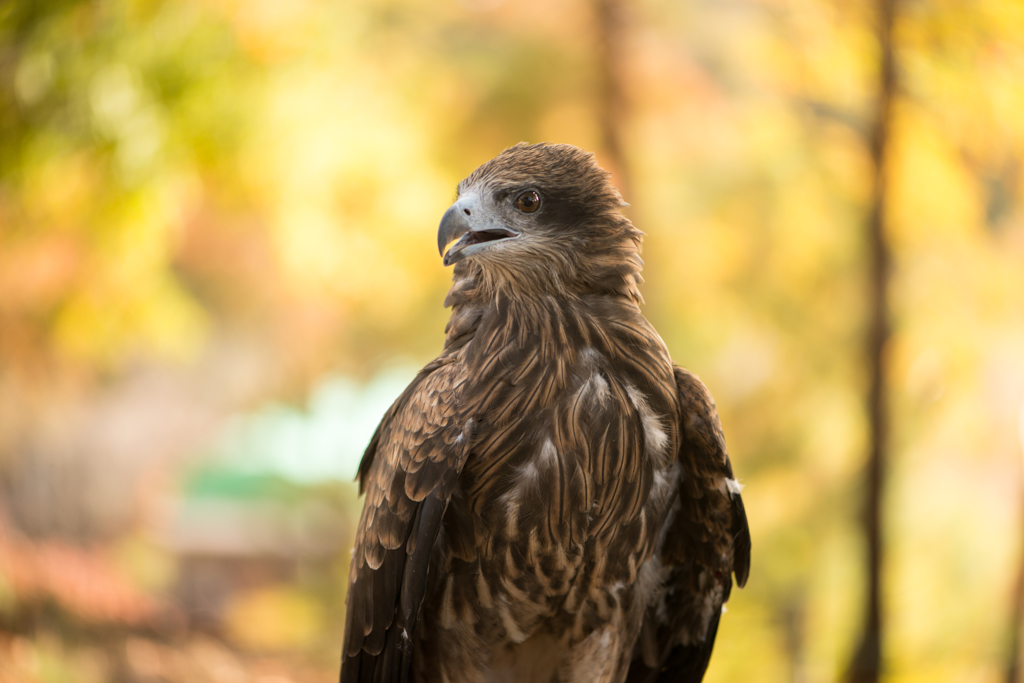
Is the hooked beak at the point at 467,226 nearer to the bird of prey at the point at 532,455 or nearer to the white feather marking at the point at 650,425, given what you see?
the bird of prey at the point at 532,455

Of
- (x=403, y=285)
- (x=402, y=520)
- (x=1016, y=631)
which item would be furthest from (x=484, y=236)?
(x=1016, y=631)

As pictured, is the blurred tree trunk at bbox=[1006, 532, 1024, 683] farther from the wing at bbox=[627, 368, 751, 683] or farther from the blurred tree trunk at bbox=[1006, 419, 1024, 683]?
the wing at bbox=[627, 368, 751, 683]

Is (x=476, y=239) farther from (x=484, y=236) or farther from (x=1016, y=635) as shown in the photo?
(x=1016, y=635)

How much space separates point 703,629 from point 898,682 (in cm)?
442

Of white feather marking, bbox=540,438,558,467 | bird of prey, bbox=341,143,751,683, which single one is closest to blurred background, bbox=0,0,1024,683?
bird of prey, bbox=341,143,751,683

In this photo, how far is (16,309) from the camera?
234 inches

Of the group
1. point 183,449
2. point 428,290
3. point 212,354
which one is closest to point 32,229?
point 212,354

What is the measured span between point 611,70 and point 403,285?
273 cm

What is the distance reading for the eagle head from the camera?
6.12ft

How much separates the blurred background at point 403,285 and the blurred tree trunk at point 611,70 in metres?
0.04

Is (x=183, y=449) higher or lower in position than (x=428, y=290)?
lower

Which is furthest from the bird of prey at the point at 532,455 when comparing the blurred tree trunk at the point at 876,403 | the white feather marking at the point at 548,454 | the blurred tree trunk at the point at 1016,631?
the blurred tree trunk at the point at 1016,631

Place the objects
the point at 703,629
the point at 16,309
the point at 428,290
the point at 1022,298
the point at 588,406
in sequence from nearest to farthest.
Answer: the point at 588,406
the point at 703,629
the point at 1022,298
the point at 16,309
the point at 428,290

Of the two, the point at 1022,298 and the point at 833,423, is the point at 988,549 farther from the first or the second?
the point at 1022,298
